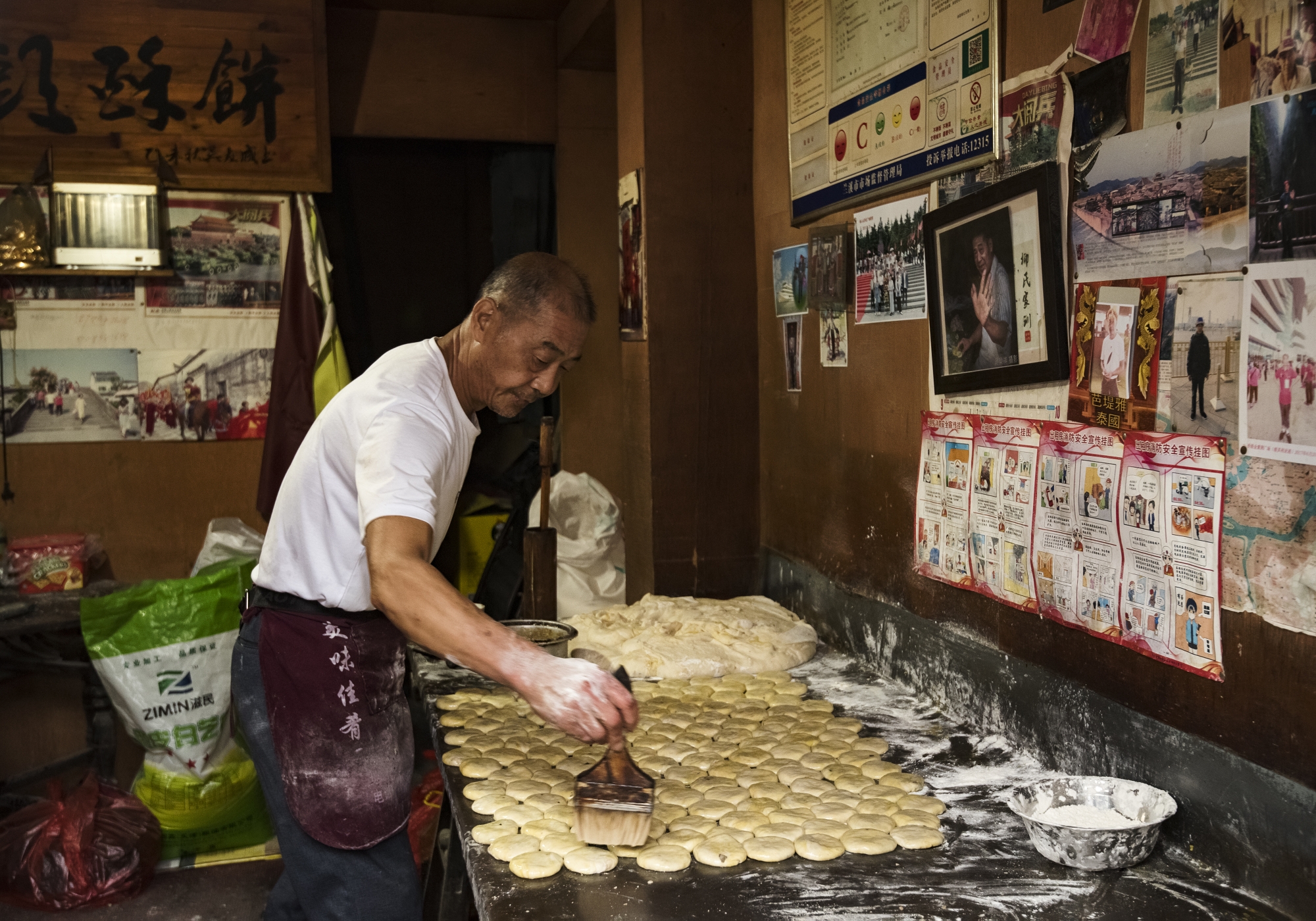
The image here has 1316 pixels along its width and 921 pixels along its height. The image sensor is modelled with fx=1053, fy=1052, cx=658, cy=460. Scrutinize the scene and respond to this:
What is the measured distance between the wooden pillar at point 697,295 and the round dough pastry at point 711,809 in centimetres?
152

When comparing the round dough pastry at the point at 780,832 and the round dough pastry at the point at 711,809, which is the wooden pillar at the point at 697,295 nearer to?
the round dough pastry at the point at 711,809

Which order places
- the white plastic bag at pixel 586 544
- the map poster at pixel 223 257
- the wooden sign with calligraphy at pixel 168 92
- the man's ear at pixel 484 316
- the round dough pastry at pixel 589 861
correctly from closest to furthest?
the round dough pastry at pixel 589 861 → the man's ear at pixel 484 316 → the white plastic bag at pixel 586 544 → the wooden sign with calligraphy at pixel 168 92 → the map poster at pixel 223 257

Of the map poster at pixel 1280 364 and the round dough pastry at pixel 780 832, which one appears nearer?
the map poster at pixel 1280 364

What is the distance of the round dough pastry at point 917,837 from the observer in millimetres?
1675

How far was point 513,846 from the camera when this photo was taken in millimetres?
1703

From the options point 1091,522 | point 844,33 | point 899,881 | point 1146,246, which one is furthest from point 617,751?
point 844,33

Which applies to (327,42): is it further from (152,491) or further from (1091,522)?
(1091,522)

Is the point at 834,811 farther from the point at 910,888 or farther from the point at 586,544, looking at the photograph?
the point at 586,544

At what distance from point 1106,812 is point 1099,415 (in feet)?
2.15

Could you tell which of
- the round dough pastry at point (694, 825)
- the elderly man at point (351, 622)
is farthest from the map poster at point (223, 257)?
the round dough pastry at point (694, 825)

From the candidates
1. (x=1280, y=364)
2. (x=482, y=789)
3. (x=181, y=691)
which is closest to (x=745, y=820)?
(x=482, y=789)

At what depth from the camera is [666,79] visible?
3.33 meters

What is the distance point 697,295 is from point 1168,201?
188 centimetres

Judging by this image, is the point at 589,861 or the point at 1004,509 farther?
the point at 1004,509
